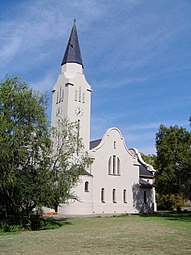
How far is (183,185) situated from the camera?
35.9 m

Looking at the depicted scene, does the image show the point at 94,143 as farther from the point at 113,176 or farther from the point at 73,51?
the point at 73,51

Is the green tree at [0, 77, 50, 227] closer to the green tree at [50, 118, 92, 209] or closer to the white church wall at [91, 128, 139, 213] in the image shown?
the green tree at [50, 118, 92, 209]

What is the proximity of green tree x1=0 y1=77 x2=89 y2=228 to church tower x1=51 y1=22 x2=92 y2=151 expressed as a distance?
20700mm

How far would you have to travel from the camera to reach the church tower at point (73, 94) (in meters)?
42.8

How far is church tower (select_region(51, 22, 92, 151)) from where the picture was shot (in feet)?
140

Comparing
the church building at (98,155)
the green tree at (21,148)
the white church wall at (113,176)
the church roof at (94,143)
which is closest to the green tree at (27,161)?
the green tree at (21,148)

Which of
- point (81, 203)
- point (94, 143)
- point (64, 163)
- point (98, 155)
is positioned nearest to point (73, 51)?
point (94, 143)

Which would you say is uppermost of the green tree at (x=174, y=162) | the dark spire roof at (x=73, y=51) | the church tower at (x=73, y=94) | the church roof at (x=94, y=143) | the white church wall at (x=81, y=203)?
the dark spire roof at (x=73, y=51)

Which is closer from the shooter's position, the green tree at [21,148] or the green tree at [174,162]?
the green tree at [21,148]

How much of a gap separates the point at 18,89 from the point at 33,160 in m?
4.83

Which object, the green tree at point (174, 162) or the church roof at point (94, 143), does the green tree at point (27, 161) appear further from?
the church roof at point (94, 143)

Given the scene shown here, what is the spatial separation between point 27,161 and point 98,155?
72.7 ft

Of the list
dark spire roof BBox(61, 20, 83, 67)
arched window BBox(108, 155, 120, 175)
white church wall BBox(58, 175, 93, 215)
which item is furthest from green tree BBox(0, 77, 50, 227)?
dark spire roof BBox(61, 20, 83, 67)

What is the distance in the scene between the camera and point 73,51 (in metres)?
45.8
